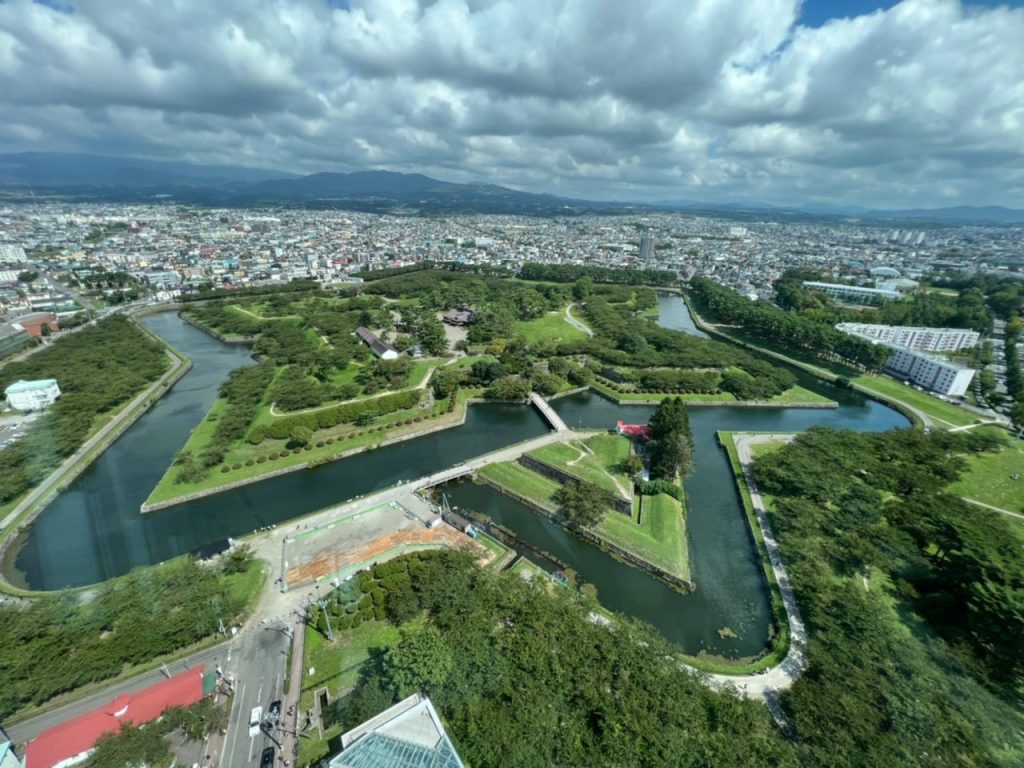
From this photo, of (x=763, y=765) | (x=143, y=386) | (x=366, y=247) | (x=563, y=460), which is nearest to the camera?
(x=763, y=765)

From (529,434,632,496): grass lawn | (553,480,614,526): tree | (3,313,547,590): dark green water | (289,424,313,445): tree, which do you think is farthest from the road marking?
(529,434,632,496): grass lawn

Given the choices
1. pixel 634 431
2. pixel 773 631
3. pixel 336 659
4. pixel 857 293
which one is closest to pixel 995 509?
pixel 773 631

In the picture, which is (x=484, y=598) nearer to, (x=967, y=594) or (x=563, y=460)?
(x=563, y=460)

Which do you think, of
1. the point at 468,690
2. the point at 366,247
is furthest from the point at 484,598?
the point at 366,247

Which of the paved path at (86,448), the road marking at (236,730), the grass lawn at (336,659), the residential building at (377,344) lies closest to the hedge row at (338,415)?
the residential building at (377,344)

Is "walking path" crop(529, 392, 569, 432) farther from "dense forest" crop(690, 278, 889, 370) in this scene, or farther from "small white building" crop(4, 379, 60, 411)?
"small white building" crop(4, 379, 60, 411)
